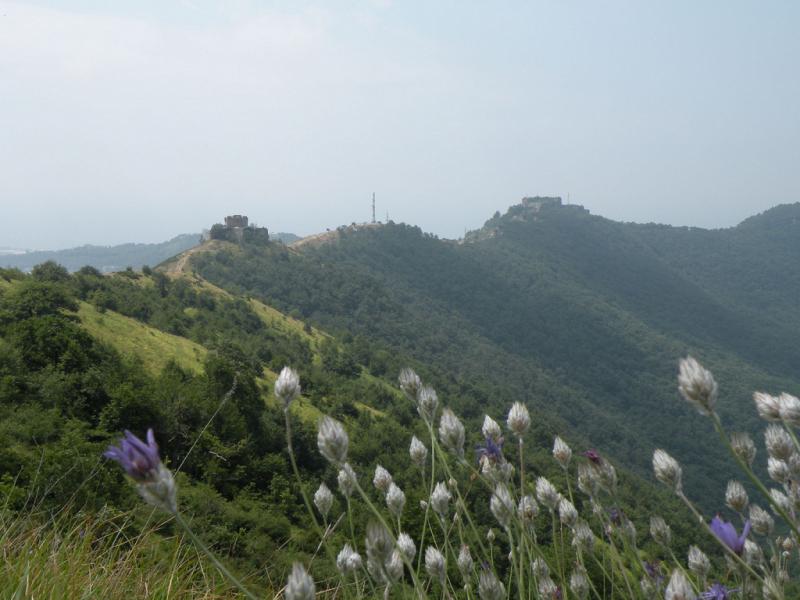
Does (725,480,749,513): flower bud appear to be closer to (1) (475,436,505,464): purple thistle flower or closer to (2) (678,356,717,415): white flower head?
(2) (678,356,717,415): white flower head

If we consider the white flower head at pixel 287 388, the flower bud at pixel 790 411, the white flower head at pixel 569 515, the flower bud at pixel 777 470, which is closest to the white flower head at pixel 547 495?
the white flower head at pixel 569 515

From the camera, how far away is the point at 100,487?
772 cm

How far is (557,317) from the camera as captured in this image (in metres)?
126

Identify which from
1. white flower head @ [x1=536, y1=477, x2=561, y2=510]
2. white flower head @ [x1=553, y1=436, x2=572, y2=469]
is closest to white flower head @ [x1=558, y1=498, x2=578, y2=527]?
white flower head @ [x1=536, y1=477, x2=561, y2=510]

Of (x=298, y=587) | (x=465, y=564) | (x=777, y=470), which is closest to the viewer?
(x=298, y=587)

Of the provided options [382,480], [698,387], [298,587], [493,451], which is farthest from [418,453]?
[698,387]

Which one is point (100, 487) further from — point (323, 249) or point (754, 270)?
point (754, 270)

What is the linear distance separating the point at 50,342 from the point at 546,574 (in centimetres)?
1927

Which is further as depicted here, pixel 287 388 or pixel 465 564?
pixel 465 564

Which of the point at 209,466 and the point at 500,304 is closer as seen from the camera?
the point at 209,466

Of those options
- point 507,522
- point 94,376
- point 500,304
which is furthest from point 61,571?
point 500,304

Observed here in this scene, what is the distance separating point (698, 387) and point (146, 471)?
1364 millimetres

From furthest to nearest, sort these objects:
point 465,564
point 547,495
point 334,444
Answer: point 547,495, point 465,564, point 334,444

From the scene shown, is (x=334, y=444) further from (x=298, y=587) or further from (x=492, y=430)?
(x=492, y=430)
